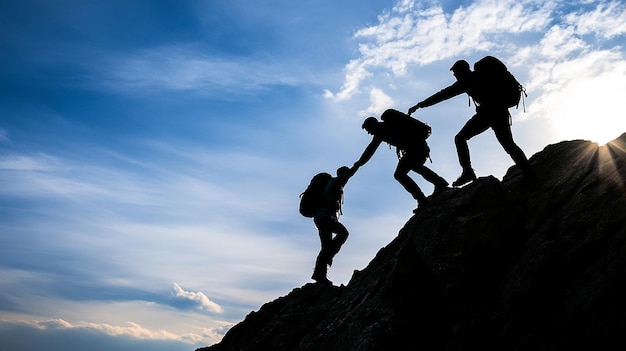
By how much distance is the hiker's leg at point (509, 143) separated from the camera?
12.1 metres

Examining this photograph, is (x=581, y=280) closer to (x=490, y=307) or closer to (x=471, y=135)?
(x=490, y=307)

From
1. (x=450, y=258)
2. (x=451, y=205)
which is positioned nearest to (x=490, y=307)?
(x=450, y=258)

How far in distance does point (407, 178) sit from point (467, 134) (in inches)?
90.8

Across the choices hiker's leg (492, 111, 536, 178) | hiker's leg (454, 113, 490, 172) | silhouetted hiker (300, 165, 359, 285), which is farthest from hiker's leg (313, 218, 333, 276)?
hiker's leg (492, 111, 536, 178)

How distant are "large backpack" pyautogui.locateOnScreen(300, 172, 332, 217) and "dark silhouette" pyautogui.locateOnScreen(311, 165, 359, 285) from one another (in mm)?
117

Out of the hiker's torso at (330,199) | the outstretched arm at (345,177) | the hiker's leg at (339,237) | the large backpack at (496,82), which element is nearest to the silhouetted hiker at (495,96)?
the large backpack at (496,82)

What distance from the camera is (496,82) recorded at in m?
12.1

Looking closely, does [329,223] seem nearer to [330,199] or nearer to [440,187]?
[330,199]

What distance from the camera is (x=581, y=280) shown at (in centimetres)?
719

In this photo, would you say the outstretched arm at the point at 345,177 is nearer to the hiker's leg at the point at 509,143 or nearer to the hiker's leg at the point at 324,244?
the hiker's leg at the point at 324,244

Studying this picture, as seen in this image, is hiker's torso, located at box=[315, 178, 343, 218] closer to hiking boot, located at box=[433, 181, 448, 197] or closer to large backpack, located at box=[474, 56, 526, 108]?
hiking boot, located at box=[433, 181, 448, 197]

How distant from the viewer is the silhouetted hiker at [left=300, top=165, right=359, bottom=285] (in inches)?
595

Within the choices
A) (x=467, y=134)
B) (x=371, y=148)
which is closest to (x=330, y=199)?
(x=371, y=148)

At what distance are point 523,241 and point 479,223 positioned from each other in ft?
3.27
